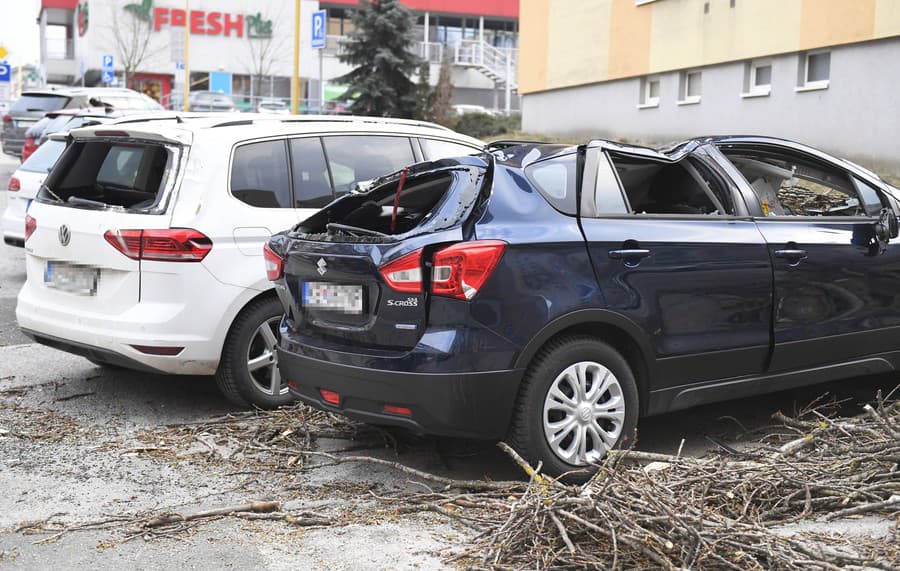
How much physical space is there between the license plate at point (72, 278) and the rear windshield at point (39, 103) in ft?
67.0

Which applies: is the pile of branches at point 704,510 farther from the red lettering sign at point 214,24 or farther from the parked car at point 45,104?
the red lettering sign at point 214,24

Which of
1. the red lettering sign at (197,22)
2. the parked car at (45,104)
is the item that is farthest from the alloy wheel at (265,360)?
the red lettering sign at (197,22)

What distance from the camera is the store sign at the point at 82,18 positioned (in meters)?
64.0

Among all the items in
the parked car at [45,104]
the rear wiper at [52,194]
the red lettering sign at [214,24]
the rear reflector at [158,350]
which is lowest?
the rear reflector at [158,350]

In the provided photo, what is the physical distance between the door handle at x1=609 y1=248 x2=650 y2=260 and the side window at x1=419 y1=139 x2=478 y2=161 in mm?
2328

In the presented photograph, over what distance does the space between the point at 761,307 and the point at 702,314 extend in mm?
411

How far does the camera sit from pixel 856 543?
4.16 metres

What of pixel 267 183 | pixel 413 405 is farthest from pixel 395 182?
pixel 413 405

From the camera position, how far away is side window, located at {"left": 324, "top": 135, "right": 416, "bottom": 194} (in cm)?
702

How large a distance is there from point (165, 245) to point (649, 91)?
74.2 ft

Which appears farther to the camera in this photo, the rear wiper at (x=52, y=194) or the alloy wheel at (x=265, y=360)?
the rear wiper at (x=52, y=194)

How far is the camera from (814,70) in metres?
20.7

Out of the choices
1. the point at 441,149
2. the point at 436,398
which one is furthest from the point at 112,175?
the point at 436,398

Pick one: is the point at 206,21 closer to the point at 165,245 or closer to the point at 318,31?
the point at 318,31
